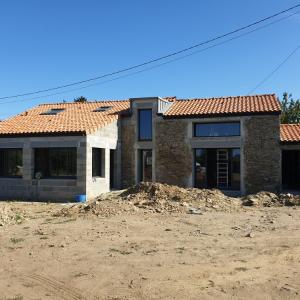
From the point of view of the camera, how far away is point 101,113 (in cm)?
2397

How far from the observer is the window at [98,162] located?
21.0 m

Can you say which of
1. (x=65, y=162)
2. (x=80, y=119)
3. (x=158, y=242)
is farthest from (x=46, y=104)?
(x=158, y=242)

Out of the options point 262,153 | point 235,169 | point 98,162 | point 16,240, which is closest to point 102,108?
point 98,162

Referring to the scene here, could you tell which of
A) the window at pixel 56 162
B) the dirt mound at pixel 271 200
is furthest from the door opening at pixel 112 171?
the dirt mound at pixel 271 200

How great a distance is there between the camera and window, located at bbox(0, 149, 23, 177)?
69.8 ft

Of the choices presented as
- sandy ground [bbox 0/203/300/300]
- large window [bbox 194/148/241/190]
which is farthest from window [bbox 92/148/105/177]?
sandy ground [bbox 0/203/300/300]

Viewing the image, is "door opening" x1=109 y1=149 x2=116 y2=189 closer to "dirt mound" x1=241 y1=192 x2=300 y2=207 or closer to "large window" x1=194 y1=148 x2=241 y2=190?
"large window" x1=194 y1=148 x2=241 y2=190

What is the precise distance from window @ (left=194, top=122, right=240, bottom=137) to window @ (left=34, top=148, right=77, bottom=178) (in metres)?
6.29

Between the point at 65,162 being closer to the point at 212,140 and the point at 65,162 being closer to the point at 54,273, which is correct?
the point at 212,140

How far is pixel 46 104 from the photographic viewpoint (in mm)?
28438

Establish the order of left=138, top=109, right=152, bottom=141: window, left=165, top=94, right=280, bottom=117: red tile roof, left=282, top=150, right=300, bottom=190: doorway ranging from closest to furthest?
1. left=165, top=94, right=280, bottom=117: red tile roof
2. left=282, top=150, right=300, bottom=190: doorway
3. left=138, top=109, right=152, bottom=141: window

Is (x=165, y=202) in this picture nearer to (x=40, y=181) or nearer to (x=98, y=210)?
(x=98, y=210)

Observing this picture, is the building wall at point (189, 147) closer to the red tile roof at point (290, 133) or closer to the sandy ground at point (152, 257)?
the red tile roof at point (290, 133)

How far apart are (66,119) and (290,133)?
11.4 metres
